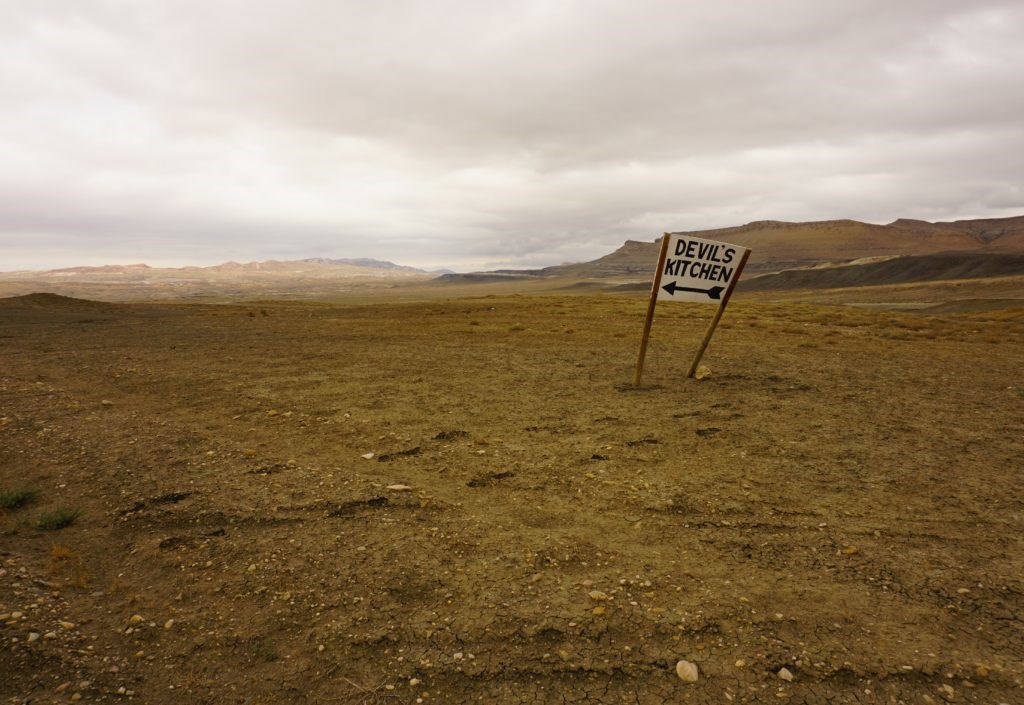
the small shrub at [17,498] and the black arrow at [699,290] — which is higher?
the black arrow at [699,290]

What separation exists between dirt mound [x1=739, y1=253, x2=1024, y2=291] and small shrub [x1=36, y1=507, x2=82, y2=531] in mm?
100368

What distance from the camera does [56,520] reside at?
452 cm

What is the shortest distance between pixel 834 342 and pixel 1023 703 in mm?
13748

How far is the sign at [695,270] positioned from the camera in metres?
8.45

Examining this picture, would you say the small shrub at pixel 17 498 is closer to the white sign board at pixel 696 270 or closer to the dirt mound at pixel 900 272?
the white sign board at pixel 696 270

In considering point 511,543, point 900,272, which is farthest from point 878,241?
point 511,543

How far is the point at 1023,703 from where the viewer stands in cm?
283

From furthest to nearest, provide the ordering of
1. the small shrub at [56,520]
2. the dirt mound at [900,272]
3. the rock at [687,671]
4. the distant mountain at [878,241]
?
the distant mountain at [878,241]
the dirt mound at [900,272]
the small shrub at [56,520]
the rock at [687,671]

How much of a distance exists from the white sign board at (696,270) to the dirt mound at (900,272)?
3619 inches

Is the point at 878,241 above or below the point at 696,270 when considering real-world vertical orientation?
above

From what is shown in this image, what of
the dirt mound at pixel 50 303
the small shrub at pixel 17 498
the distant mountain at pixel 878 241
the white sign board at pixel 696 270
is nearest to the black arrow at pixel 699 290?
the white sign board at pixel 696 270

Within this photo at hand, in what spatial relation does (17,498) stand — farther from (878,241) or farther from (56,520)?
(878,241)

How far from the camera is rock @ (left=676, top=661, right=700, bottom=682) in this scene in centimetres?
301

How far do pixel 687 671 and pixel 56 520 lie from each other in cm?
519
